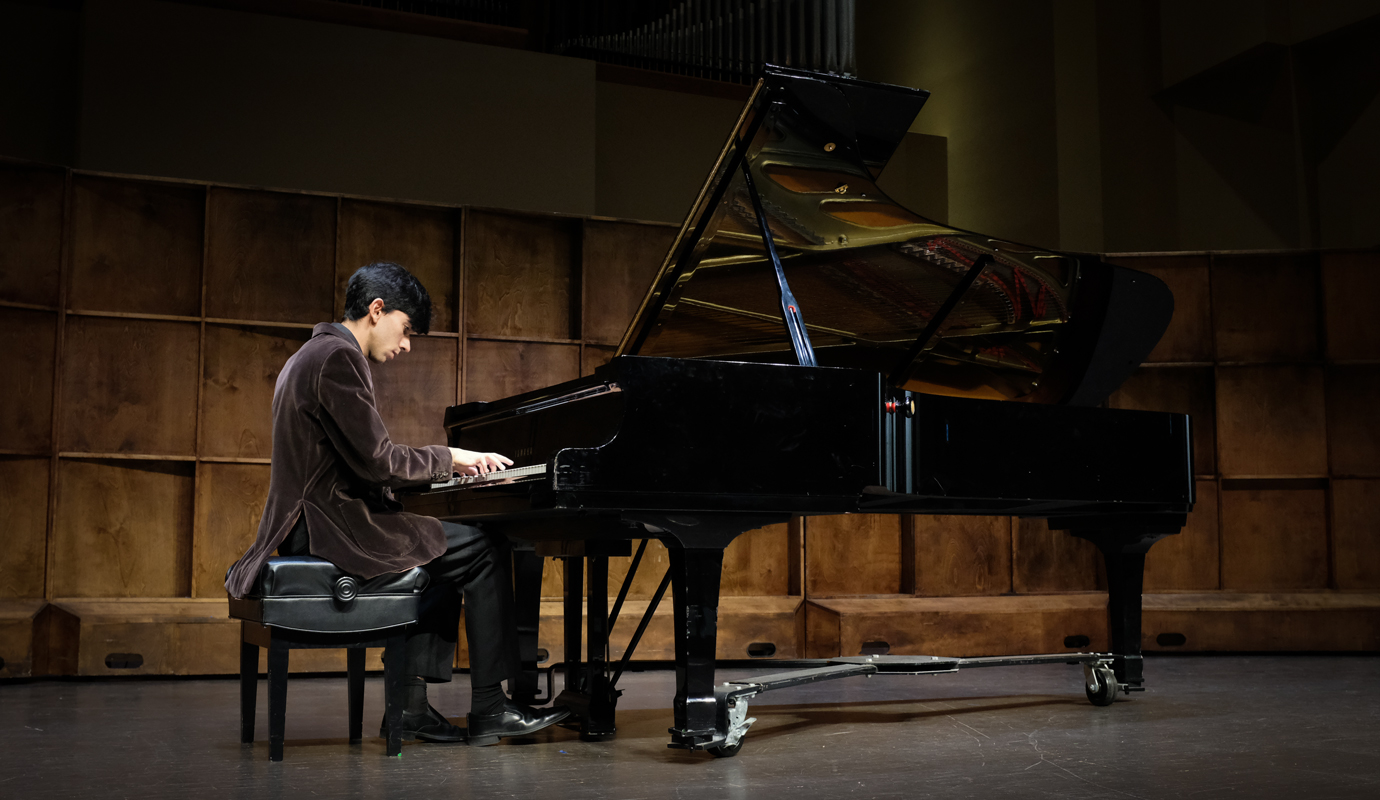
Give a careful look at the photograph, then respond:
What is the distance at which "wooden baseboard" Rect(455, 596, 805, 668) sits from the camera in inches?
209

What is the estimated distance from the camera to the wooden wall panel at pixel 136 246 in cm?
→ 514

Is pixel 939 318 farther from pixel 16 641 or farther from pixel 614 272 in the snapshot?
pixel 16 641

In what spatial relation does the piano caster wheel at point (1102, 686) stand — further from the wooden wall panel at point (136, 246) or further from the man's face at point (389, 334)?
the wooden wall panel at point (136, 246)

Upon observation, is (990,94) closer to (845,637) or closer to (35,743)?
(845,637)

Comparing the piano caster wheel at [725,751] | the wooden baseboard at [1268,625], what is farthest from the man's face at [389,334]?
the wooden baseboard at [1268,625]

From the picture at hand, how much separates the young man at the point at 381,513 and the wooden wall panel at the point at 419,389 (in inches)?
96.9

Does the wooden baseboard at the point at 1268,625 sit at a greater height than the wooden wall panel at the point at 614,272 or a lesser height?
lesser

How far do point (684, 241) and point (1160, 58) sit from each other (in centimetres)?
494

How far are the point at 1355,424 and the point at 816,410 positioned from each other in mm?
4558

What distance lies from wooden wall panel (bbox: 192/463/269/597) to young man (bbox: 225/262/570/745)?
2395 mm

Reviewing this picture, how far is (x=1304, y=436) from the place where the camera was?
612cm

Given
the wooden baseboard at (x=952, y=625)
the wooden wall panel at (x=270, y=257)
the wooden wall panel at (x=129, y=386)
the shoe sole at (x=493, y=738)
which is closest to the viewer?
the shoe sole at (x=493, y=738)

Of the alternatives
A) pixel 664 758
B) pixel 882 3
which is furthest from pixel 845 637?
pixel 882 3

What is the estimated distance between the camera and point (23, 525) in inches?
194
